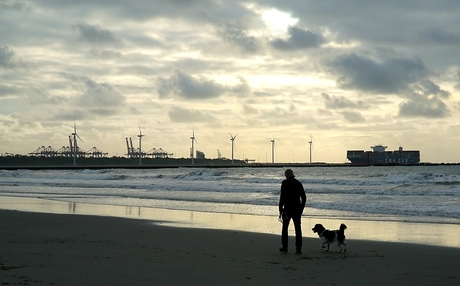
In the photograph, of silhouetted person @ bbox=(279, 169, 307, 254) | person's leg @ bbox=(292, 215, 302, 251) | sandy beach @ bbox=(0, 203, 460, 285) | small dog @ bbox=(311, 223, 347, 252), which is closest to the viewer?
sandy beach @ bbox=(0, 203, 460, 285)

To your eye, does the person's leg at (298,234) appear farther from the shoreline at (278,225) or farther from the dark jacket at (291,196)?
the shoreline at (278,225)

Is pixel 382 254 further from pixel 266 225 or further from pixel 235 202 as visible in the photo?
pixel 235 202

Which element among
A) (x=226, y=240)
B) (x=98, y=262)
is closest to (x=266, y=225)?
(x=226, y=240)

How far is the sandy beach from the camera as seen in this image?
834 cm

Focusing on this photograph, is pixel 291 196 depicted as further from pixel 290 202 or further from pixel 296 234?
pixel 296 234

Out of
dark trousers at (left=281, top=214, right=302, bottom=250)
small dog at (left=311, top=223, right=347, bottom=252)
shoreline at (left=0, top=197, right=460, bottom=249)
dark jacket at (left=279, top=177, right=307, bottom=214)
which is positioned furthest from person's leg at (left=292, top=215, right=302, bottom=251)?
shoreline at (left=0, top=197, right=460, bottom=249)

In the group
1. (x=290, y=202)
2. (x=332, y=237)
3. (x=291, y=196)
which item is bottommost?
(x=332, y=237)

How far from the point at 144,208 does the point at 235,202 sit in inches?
218

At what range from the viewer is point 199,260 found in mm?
10125

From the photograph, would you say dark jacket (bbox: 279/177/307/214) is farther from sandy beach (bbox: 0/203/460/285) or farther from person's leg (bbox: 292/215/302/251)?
sandy beach (bbox: 0/203/460/285)

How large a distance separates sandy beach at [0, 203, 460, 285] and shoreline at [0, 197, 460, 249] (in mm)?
969

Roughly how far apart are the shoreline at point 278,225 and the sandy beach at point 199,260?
97 centimetres

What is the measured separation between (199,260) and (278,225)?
723 centimetres

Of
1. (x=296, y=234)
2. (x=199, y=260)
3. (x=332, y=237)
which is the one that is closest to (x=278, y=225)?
(x=332, y=237)
